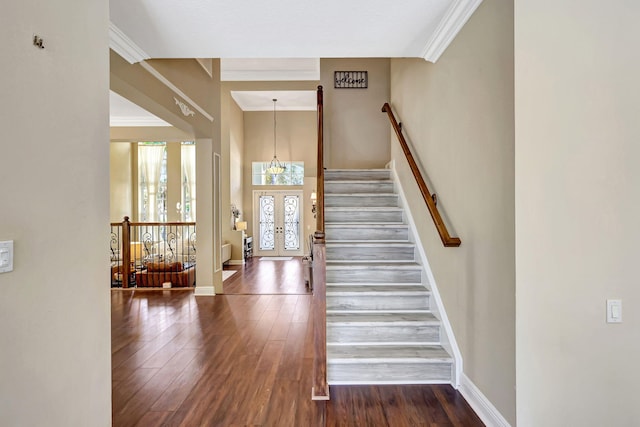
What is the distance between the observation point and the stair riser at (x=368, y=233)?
374cm

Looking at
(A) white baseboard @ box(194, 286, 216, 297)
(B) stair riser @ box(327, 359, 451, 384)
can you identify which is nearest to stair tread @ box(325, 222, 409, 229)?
(B) stair riser @ box(327, 359, 451, 384)

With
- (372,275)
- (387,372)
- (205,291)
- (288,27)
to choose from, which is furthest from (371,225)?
(205,291)

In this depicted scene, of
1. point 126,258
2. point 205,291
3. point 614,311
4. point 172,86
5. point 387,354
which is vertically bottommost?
point 205,291

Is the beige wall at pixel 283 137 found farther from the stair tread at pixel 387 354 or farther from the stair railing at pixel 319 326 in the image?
the stair railing at pixel 319 326

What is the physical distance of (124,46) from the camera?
8.55 ft

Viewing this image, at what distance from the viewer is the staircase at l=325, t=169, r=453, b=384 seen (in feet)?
8.21

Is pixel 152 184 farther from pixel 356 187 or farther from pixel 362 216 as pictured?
pixel 362 216

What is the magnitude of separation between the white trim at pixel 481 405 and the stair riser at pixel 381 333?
44cm

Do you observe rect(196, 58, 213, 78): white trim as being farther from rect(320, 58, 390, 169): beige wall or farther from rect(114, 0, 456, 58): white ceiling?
rect(114, 0, 456, 58): white ceiling

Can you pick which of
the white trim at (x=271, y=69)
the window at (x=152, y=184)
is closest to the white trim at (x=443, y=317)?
the white trim at (x=271, y=69)

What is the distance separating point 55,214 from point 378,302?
242 centimetres

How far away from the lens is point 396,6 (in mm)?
2105

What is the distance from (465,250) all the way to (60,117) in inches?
92.5

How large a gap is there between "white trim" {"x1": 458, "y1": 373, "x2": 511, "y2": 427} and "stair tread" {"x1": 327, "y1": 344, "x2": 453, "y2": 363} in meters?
0.21
